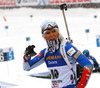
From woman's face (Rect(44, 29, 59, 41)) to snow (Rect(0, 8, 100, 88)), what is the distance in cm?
381

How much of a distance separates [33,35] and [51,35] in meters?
16.4

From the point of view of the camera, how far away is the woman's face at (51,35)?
3184 mm

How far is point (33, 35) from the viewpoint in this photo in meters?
19.5

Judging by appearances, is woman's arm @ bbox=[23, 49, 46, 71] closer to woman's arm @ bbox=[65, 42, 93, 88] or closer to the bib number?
the bib number

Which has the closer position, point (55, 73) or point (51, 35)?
point (51, 35)

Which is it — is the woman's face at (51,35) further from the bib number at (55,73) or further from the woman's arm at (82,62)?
the bib number at (55,73)

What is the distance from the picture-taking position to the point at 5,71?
10.5 m

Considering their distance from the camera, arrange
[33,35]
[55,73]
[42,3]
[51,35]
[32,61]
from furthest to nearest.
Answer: [42,3], [33,35], [32,61], [55,73], [51,35]

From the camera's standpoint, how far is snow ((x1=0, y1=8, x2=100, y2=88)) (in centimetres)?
792

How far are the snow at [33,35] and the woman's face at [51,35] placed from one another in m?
3.81

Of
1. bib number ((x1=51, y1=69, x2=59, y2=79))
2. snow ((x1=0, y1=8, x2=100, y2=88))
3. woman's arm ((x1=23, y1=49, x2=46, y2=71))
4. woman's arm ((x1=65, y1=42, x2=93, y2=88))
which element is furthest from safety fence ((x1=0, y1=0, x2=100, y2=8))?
woman's arm ((x1=65, y1=42, x2=93, y2=88))

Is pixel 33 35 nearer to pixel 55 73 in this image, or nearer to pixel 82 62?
pixel 55 73

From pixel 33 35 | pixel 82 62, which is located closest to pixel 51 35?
pixel 82 62

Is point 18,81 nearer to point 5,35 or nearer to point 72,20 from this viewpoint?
point 5,35
